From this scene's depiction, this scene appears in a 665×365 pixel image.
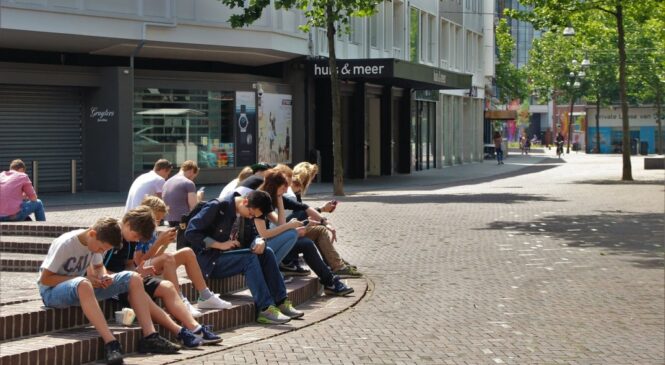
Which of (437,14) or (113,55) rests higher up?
(437,14)

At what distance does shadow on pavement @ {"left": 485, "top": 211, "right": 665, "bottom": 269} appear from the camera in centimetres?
1631

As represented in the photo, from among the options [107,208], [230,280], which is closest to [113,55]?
[107,208]

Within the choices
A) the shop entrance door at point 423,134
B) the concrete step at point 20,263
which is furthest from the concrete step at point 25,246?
the shop entrance door at point 423,134

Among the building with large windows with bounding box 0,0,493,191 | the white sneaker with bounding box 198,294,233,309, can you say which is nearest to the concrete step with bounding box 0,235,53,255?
the white sneaker with bounding box 198,294,233,309

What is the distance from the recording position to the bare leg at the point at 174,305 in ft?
30.1

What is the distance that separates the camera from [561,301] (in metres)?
11.6

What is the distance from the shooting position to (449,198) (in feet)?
95.4

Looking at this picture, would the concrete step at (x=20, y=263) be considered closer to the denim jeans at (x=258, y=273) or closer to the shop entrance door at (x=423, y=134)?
the denim jeans at (x=258, y=273)

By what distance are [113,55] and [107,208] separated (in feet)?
28.0

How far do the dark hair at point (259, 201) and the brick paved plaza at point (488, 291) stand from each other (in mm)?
1071

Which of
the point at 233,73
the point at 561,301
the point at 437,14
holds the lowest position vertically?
the point at 561,301

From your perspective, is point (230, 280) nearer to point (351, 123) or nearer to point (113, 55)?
point (113, 55)

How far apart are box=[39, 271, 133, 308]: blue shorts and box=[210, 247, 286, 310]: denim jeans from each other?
5.78 feet

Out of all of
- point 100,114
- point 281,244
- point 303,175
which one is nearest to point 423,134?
point 100,114
